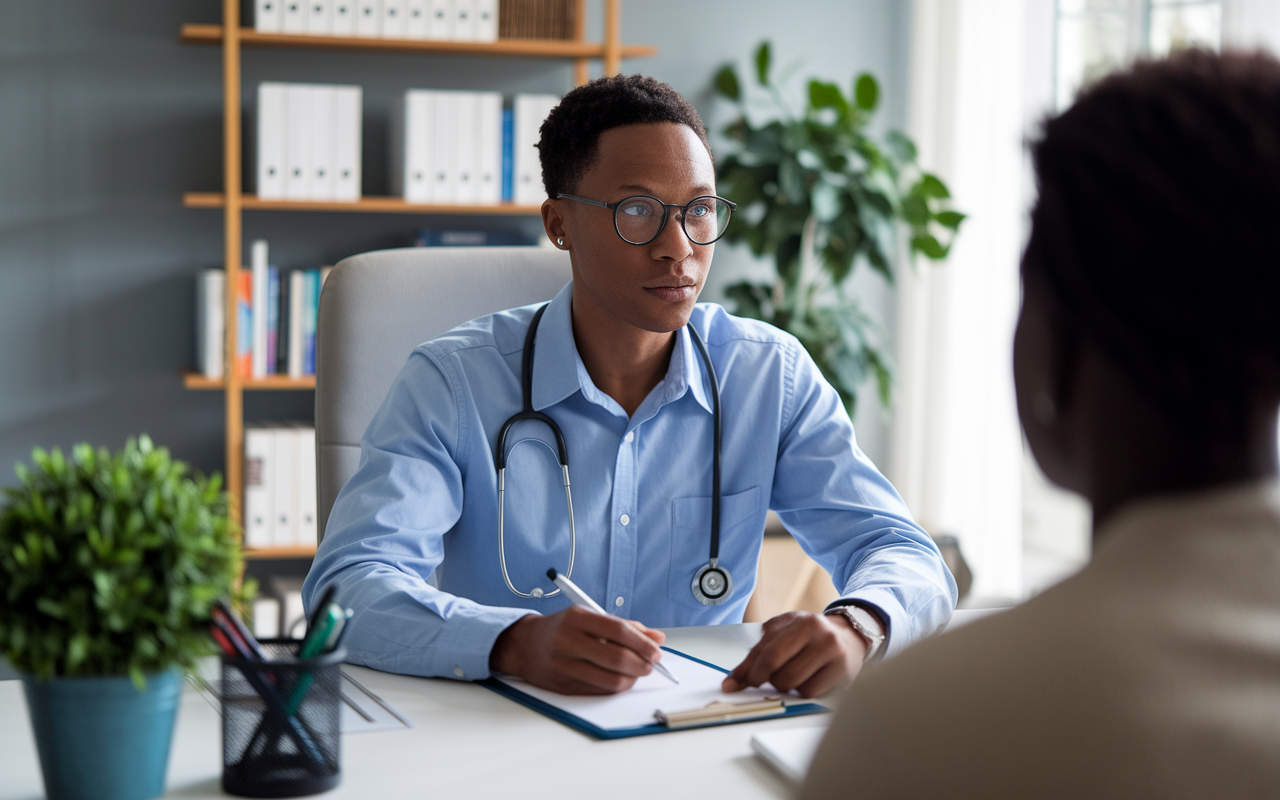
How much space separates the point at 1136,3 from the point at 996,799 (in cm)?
334

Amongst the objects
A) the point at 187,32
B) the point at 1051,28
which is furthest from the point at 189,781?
the point at 1051,28

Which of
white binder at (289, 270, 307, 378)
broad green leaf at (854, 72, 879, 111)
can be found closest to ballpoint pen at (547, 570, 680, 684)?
white binder at (289, 270, 307, 378)

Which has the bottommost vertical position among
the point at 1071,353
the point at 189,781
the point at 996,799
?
the point at 189,781

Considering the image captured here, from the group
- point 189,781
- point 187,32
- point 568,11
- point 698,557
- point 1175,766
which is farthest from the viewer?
point 568,11

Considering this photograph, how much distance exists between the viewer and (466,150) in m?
3.06

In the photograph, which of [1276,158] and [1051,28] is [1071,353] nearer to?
[1276,158]

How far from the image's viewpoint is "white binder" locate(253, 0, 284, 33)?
9.57ft

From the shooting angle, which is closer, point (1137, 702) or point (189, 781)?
point (1137, 702)

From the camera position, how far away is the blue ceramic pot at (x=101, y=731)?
0.67 metres

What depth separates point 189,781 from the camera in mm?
775

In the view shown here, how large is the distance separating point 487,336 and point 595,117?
305mm

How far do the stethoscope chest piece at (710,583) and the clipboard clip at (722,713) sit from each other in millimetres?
416

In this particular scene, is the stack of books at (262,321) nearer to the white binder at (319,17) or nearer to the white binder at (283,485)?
the white binder at (283,485)

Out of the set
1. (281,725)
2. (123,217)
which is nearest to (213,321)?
(123,217)
